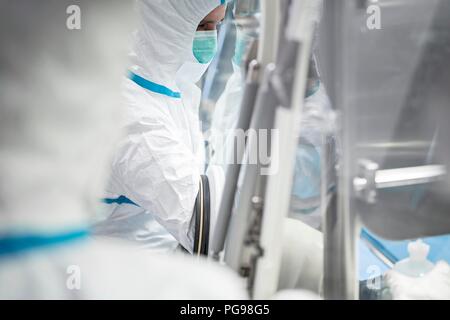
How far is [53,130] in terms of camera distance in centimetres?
50

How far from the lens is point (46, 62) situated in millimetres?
496

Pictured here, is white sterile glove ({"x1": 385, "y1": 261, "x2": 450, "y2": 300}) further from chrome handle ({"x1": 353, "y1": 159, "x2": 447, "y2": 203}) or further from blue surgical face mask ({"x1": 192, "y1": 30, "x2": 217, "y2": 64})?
blue surgical face mask ({"x1": 192, "y1": 30, "x2": 217, "y2": 64})

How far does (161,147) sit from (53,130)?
0.60 m

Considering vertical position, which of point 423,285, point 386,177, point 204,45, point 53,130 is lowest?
point 423,285

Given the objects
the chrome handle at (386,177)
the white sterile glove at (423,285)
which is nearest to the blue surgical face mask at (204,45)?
the chrome handle at (386,177)

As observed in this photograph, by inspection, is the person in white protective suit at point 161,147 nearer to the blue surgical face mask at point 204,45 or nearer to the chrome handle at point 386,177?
the blue surgical face mask at point 204,45

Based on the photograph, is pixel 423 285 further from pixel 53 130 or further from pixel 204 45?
pixel 204 45

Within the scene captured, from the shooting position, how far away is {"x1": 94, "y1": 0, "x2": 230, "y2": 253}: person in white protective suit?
3.52 ft

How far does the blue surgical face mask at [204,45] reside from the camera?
1230 millimetres

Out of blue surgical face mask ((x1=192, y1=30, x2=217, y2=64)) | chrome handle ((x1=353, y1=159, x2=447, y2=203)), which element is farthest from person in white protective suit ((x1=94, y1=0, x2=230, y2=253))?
chrome handle ((x1=353, y1=159, x2=447, y2=203))

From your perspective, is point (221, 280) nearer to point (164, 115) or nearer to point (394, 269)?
point (394, 269)

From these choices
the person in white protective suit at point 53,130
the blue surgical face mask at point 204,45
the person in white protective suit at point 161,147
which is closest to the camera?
the person in white protective suit at point 53,130

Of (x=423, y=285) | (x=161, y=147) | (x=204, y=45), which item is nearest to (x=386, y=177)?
(x=423, y=285)

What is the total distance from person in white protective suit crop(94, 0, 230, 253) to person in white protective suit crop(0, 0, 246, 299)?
0.47m
